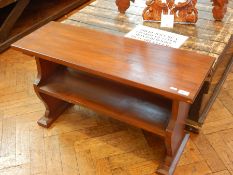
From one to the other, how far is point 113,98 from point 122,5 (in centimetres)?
67

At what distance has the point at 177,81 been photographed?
95cm

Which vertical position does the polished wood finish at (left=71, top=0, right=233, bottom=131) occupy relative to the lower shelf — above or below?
above

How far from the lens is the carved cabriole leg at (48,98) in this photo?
1.29 metres

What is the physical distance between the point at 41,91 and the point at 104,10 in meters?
0.71

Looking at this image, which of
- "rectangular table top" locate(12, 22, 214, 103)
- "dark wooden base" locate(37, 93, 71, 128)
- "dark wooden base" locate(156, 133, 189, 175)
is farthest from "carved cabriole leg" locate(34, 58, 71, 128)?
"dark wooden base" locate(156, 133, 189, 175)

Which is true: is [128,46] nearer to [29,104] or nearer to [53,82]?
[53,82]

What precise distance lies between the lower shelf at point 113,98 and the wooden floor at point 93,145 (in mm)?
241

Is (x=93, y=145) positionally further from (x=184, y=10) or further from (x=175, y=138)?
(x=184, y=10)

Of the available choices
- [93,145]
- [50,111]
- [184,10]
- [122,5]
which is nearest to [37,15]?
[122,5]

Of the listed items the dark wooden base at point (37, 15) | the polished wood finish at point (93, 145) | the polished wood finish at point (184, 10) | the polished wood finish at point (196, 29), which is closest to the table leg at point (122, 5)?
the polished wood finish at point (196, 29)

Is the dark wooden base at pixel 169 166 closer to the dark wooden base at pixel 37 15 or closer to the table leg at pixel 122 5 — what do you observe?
the table leg at pixel 122 5

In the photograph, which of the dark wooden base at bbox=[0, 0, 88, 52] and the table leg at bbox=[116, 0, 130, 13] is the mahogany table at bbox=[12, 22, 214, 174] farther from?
the dark wooden base at bbox=[0, 0, 88, 52]

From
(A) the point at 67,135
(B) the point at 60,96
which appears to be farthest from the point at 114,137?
(B) the point at 60,96

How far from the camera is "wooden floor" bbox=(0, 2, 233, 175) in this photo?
1.24m
